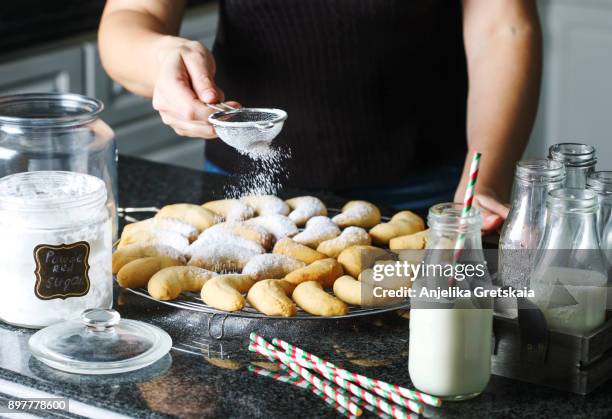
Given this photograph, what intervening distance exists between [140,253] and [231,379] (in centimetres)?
32

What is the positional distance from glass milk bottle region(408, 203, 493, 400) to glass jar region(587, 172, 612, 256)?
0.19 metres

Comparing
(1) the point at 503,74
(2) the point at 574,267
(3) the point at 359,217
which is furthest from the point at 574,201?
(1) the point at 503,74

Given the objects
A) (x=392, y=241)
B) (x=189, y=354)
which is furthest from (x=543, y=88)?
(x=189, y=354)

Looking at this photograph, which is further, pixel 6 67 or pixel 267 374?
pixel 6 67

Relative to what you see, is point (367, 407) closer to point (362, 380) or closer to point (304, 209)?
point (362, 380)

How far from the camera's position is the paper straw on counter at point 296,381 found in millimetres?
954

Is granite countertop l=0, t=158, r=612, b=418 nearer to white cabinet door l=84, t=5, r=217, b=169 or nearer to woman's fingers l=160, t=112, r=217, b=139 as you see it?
woman's fingers l=160, t=112, r=217, b=139

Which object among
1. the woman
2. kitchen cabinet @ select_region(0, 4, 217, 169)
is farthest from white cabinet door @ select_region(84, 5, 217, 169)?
the woman

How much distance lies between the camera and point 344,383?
0.97 meters

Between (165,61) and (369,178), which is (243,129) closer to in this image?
(165,61)

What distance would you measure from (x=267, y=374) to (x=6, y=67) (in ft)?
5.42

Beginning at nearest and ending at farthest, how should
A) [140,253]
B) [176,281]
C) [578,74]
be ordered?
1. [176,281]
2. [140,253]
3. [578,74]

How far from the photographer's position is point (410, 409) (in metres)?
0.94

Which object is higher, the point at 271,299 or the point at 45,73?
the point at 45,73
